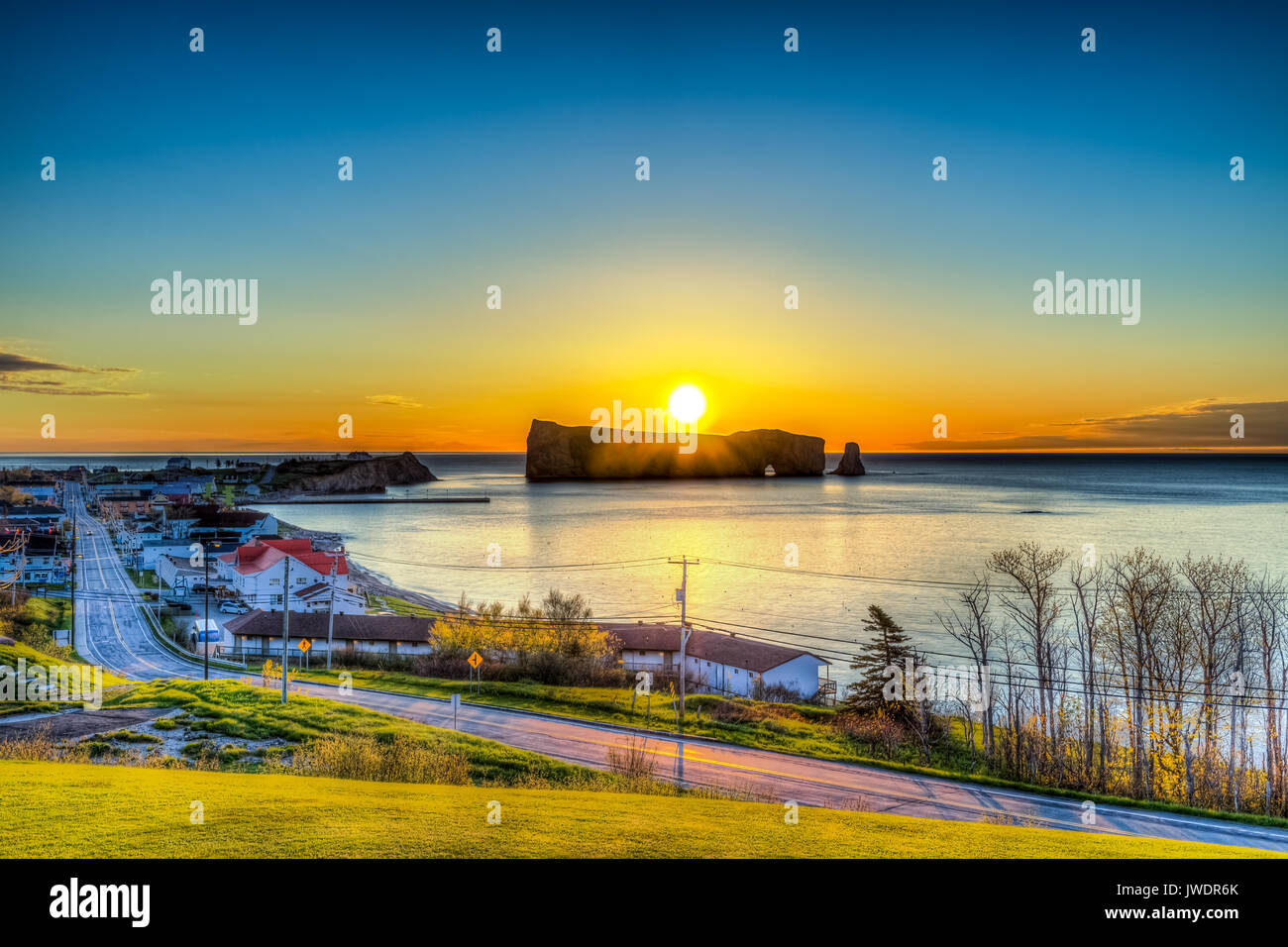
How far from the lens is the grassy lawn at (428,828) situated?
5.90m

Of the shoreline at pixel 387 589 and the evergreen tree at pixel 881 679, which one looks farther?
the shoreline at pixel 387 589

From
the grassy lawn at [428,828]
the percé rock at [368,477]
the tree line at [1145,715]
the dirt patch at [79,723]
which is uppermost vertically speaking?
the percé rock at [368,477]

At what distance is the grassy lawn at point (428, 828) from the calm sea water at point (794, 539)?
2580cm

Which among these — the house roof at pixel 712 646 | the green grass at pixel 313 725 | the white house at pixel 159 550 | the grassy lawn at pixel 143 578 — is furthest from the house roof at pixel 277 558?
the green grass at pixel 313 725

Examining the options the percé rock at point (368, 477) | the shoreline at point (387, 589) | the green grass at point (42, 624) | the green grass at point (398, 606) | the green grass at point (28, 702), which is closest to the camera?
the green grass at point (28, 702)

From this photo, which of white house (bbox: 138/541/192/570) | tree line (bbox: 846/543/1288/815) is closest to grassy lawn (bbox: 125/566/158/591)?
white house (bbox: 138/541/192/570)

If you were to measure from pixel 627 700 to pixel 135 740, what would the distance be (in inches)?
606

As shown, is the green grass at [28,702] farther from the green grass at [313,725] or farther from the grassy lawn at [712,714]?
the grassy lawn at [712,714]

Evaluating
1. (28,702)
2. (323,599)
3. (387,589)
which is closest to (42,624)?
(323,599)

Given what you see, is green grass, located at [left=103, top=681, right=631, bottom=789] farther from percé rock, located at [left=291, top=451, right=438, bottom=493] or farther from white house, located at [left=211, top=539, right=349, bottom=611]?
percé rock, located at [left=291, top=451, right=438, bottom=493]

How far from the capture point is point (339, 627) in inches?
1364

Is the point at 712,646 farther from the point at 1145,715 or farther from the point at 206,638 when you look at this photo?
the point at 206,638

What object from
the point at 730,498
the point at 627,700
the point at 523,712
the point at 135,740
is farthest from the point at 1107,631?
the point at 730,498
